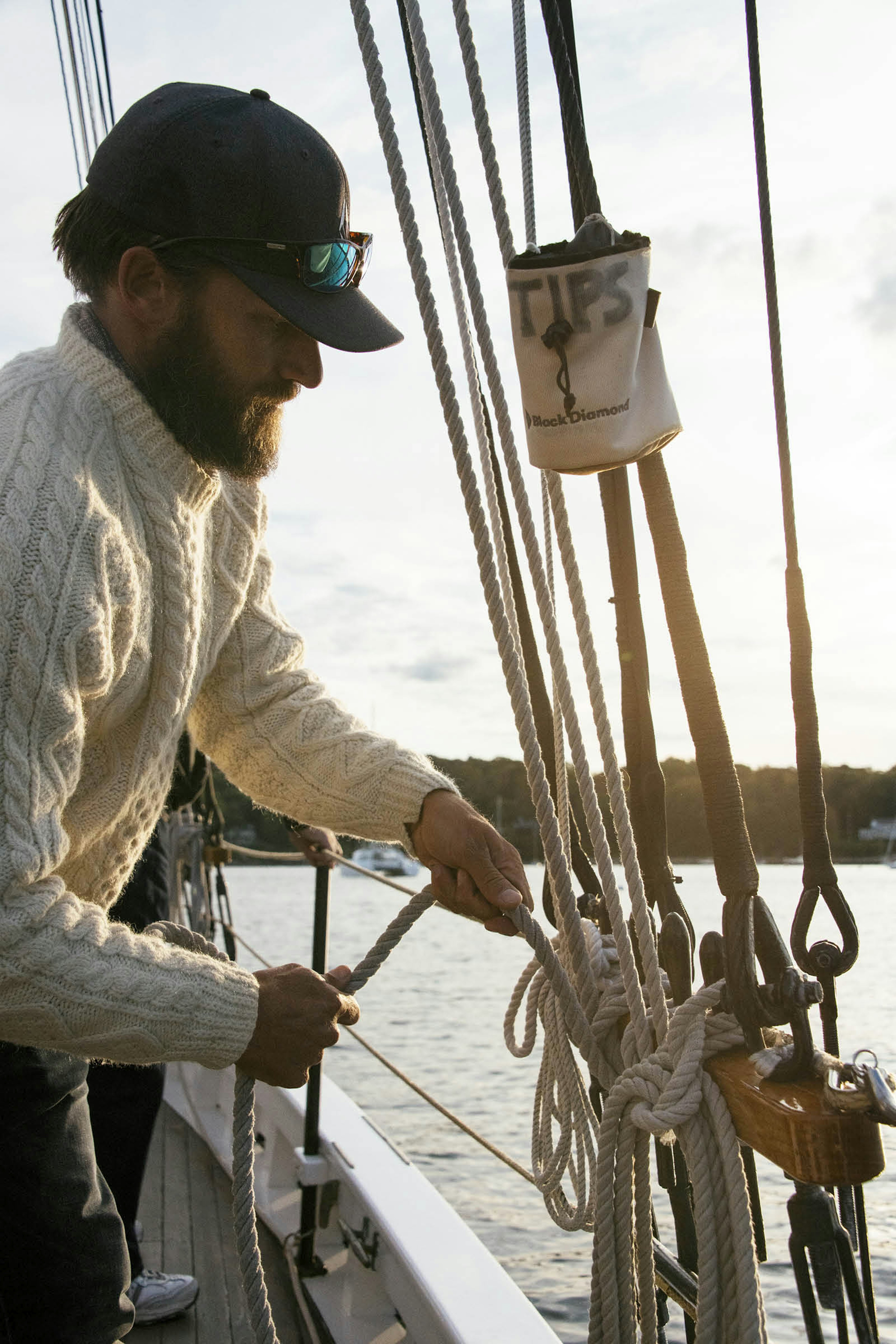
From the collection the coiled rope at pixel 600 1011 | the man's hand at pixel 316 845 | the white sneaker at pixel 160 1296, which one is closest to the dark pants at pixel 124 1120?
the white sneaker at pixel 160 1296

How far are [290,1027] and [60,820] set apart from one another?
0.91ft

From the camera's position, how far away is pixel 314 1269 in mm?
2188

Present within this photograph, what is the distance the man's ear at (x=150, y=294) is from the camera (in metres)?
1.21

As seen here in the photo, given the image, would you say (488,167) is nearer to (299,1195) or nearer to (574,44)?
(574,44)

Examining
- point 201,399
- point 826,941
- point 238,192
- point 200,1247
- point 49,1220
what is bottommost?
point 200,1247

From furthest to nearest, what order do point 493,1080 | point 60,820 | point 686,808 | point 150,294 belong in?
point 493,1080, point 686,808, point 150,294, point 60,820

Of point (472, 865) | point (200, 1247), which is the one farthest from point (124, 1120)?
point (472, 865)

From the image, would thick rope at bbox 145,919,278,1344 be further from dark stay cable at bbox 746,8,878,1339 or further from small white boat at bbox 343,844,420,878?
small white boat at bbox 343,844,420,878

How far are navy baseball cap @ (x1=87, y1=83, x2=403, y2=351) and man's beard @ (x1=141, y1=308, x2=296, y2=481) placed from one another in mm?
88

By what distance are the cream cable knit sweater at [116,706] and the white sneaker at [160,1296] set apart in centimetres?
113

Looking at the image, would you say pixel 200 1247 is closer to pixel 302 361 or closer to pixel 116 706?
pixel 116 706

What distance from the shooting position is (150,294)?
48.2 inches

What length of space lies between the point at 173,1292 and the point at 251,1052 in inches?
53.6

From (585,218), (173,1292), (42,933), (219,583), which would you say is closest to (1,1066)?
(42,933)
